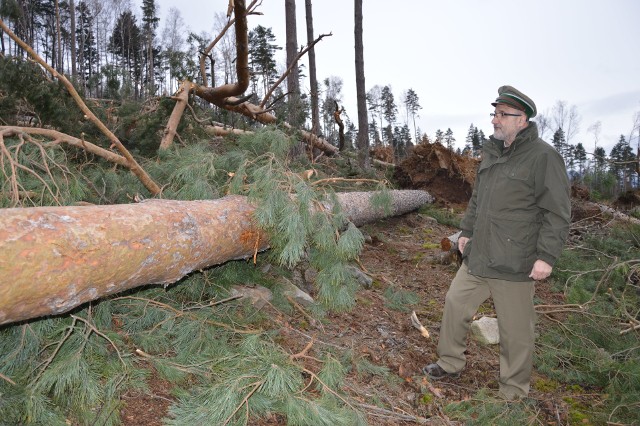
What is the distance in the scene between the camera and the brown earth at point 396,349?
2363mm

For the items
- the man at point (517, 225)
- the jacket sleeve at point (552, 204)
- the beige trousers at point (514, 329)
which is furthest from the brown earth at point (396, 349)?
the jacket sleeve at point (552, 204)

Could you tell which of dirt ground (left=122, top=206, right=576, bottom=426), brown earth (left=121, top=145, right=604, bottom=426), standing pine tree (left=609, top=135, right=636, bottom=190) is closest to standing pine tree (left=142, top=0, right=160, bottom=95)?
standing pine tree (left=609, top=135, right=636, bottom=190)

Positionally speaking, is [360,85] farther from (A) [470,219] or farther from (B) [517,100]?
(B) [517,100]

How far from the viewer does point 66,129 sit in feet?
14.4

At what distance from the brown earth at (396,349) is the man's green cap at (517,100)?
5.52ft

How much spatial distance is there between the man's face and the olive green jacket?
0.15 ft

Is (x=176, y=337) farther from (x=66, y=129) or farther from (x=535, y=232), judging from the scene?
(x=66, y=129)

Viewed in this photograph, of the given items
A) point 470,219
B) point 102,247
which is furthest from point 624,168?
point 102,247

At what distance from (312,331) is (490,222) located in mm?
1508

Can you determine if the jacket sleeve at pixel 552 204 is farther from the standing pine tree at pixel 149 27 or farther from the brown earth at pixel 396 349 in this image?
the standing pine tree at pixel 149 27

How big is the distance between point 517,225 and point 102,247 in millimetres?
2410

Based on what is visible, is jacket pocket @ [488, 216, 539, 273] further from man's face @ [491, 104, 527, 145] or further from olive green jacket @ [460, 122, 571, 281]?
man's face @ [491, 104, 527, 145]

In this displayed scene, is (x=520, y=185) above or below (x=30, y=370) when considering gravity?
above

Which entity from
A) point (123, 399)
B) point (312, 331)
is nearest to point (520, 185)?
point (312, 331)
